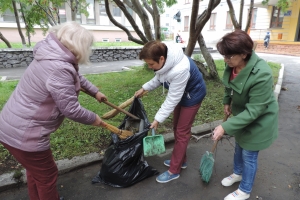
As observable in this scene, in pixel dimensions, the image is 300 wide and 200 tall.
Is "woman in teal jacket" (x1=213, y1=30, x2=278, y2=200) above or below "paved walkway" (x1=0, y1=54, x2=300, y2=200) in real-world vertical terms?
above

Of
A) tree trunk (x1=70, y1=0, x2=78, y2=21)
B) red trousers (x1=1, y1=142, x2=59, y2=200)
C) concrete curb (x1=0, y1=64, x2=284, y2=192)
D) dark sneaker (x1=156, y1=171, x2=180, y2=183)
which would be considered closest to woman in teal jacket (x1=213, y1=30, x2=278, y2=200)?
dark sneaker (x1=156, y1=171, x2=180, y2=183)

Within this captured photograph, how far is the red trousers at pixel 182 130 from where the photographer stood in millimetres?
2305

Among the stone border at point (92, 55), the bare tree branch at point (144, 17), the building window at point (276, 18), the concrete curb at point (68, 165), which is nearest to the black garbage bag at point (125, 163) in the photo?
the concrete curb at point (68, 165)

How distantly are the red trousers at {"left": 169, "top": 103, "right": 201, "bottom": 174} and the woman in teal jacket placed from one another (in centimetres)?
42

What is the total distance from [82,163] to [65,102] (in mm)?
1359

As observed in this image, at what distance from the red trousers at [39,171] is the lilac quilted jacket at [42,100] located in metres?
0.08

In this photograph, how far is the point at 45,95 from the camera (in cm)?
151

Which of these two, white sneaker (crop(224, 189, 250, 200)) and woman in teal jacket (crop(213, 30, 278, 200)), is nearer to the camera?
woman in teal jacket (crop(213, 30, 278, 200))

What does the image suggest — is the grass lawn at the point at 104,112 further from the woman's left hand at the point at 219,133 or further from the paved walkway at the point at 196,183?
the woman's left hand at the point at 219,133

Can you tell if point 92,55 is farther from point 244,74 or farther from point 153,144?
point 244,74

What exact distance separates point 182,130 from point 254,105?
790 mm

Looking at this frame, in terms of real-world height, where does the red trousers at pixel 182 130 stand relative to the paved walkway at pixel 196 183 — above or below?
above

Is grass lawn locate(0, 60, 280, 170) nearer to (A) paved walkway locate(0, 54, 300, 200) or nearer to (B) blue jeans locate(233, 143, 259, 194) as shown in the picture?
(A) paved walkway locate(0, 54, 300, 200)

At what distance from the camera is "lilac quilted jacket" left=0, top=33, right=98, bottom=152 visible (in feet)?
4.81
